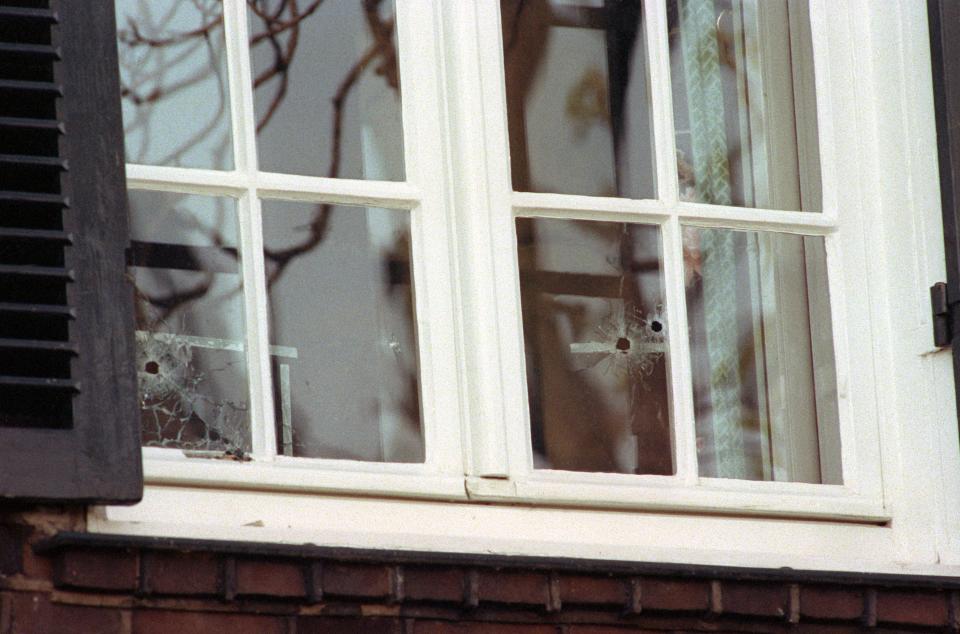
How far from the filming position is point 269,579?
120 inches

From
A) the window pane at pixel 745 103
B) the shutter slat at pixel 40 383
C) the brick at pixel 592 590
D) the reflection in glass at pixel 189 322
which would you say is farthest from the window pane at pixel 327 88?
the brick at pixel 592 590

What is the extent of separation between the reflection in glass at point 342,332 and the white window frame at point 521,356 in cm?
4

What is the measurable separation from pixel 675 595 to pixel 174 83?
3.76 feet

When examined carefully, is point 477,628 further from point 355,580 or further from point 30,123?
point 30,123

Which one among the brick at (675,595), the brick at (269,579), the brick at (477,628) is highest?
the brick at (269,579)

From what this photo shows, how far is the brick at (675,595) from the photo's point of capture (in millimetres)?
3229

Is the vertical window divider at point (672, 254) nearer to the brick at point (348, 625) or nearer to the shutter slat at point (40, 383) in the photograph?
the brick at point (348, 625)

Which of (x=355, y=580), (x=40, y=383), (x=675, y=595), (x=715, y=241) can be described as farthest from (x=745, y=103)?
(x=40, y=383)

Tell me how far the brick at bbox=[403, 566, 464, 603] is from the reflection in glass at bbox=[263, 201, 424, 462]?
0.28 meters

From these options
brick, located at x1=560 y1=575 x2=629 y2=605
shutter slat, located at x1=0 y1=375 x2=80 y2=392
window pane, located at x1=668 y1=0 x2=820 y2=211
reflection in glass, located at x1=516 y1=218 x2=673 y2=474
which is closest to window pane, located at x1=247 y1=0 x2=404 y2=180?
reflection in glass, located at x1=516 y1=218 x2=673 y2=474

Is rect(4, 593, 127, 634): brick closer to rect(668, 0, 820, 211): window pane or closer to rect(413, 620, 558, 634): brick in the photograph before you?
rect(413, 620, 558, 634): brick

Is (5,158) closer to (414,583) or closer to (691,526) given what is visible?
(414,583)

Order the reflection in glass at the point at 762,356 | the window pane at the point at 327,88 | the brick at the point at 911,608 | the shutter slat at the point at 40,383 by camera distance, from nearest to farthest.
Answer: the shutter slat at the point at 40,383 < the brick at the point at 911,608 < the window pane at the point at 327,88 < the reflection in glass at the point at 762,356

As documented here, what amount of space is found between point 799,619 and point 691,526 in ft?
0.78
